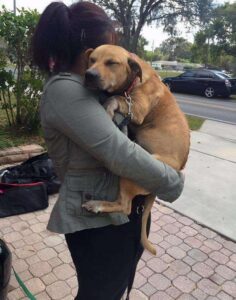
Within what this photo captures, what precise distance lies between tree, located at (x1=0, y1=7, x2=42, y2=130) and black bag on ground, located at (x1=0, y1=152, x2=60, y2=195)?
75.8 inches

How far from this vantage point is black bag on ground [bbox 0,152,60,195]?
14.3ft

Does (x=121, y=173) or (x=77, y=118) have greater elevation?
(x=77, y=118)

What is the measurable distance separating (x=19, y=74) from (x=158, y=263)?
14.5ft

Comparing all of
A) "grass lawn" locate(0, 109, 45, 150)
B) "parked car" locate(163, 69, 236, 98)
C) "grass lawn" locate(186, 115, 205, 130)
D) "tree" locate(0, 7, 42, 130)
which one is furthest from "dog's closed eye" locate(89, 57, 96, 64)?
"parked car" locate(163, 69, 236, 98)

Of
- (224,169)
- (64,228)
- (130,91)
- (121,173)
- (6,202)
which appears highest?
(130,91)

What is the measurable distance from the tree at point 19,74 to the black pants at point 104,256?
467 centimetres

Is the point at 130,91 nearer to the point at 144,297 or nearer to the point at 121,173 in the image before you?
the point at 121,173

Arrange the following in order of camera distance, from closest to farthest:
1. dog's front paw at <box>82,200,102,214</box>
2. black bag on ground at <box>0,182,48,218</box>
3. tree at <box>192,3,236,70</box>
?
dog's front paw at <box>82,200,102,214</box> → black bag on ground at <box>0,182,48,218</box> → tree at <box>192,3,236,70</box>

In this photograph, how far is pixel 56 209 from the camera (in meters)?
1.59

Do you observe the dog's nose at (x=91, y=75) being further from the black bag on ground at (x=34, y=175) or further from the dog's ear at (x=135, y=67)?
the black bag on ground at (x=34, y=175)

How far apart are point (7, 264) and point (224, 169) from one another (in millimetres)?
4726

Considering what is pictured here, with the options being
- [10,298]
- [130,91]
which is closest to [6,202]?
[10,298]

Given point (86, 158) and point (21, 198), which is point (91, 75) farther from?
point (21, 198)

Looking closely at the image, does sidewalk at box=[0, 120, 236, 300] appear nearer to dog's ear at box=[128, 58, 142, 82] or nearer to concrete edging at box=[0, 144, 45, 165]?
concrete edging at box=[0, 144, 45, 165]
